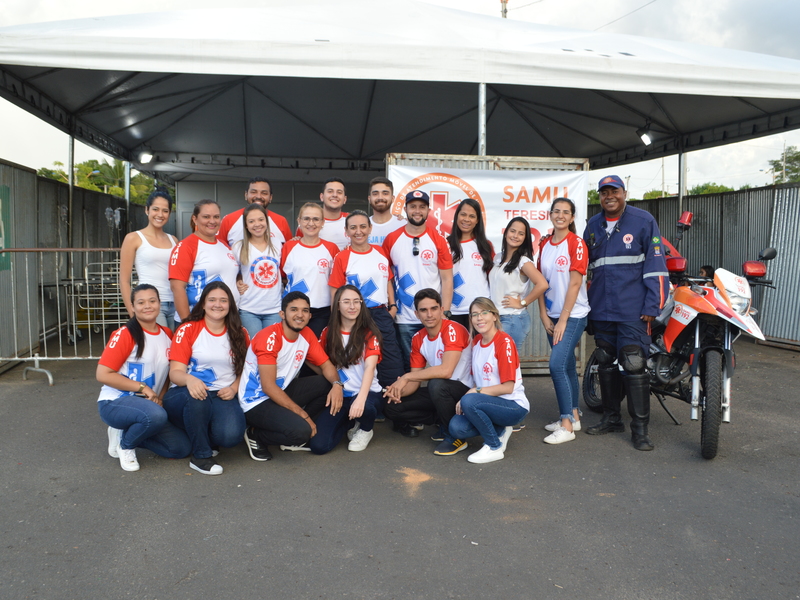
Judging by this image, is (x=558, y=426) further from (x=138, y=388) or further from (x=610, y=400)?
(x=138, y=388)

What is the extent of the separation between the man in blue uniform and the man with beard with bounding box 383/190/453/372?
1113 millimetres

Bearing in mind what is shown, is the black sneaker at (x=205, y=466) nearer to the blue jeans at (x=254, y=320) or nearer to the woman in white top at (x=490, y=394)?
the blue jeans at (x=254, y=320)

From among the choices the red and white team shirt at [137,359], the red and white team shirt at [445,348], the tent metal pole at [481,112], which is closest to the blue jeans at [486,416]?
the red and white team shirt at [445,348]

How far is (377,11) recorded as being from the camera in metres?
8.13

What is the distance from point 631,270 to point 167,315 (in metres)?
3.41

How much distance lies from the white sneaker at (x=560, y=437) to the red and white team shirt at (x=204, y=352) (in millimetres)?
2287

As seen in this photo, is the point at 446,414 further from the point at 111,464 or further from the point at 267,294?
the point at 111,464

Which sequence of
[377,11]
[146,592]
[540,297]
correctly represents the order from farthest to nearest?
[377,11] → [540,297] → [146,592]

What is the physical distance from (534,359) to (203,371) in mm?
3807

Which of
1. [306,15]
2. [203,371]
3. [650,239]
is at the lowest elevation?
[203,371]

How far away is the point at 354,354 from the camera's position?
4.09m

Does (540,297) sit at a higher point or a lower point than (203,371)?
higher

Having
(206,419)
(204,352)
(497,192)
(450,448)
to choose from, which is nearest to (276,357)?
(204,352)

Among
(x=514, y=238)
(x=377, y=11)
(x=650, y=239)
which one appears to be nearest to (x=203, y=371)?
(x=514, y=238)
